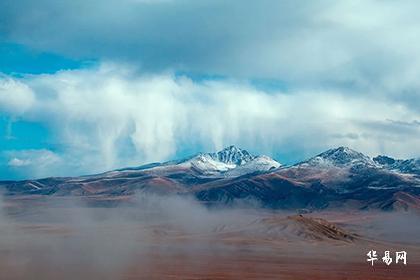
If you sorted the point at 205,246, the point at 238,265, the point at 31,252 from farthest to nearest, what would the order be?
the point at 205,246 < the point at 238,265 < the point at 31,252

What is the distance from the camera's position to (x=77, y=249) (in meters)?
127

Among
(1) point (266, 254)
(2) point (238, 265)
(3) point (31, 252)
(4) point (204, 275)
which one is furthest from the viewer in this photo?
(1) point (266, 254)

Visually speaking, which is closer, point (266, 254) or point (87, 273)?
point (87, 273)

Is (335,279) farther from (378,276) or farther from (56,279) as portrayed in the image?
(56,279)

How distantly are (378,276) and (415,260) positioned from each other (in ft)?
162

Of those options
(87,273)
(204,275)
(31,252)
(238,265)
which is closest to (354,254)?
(238,265)

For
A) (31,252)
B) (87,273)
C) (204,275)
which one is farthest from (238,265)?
(87,273)

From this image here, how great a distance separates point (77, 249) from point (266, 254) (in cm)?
6276

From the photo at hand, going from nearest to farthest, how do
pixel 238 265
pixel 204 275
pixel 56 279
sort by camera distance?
pixel 56 279, pixel 204 275, pixel 238 265

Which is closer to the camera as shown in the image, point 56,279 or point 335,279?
point 56,279

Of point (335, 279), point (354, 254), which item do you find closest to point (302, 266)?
point (335, 279)

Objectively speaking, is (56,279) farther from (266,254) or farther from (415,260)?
(415,260)

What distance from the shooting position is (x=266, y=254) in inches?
6772

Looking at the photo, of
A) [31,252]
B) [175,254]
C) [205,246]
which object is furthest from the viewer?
[205,246]
